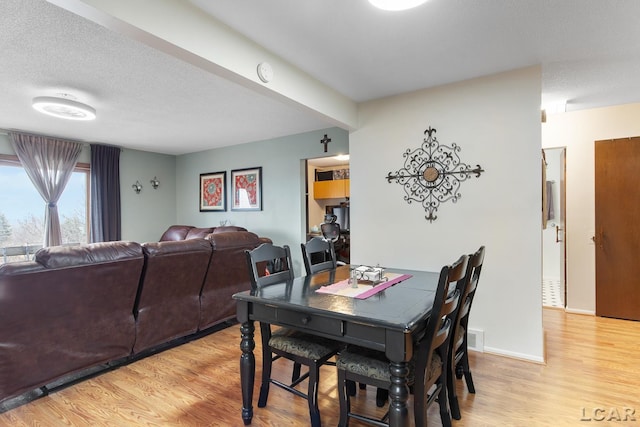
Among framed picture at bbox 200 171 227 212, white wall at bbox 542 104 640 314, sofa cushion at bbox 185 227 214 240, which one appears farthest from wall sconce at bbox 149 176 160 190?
white wall at bbox 542 104 640 314

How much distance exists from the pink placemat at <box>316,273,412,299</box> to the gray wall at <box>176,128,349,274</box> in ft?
9.01

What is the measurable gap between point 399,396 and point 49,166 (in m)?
5.84

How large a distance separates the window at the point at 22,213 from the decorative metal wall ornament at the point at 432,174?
508cm

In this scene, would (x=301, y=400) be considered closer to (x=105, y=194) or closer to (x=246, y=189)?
(x=246, y=189)

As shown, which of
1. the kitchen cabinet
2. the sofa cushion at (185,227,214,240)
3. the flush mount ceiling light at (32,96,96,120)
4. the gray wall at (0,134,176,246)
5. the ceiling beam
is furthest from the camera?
the kitchen cabinet

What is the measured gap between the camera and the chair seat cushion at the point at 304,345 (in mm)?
1878

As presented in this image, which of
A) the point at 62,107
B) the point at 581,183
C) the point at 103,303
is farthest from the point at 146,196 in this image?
the point at 581,183

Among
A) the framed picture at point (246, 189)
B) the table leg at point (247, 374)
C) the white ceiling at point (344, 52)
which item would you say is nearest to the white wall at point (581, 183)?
the white ceiling at point (344, 52)

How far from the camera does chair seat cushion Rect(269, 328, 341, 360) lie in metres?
1.88

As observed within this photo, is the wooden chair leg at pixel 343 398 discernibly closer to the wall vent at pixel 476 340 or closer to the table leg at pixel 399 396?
the table leg at pixel 399 396

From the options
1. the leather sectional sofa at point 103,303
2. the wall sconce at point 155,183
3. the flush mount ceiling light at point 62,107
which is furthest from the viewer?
the wall sconce at point 155,183

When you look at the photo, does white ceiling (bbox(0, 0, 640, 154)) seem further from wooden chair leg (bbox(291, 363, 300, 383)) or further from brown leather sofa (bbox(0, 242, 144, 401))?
wooden chair leg (bbox(291, 363, 300, 383))

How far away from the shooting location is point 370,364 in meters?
1.65

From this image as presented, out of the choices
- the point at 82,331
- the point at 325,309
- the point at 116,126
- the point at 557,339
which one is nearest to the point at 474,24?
the point at 325,309
